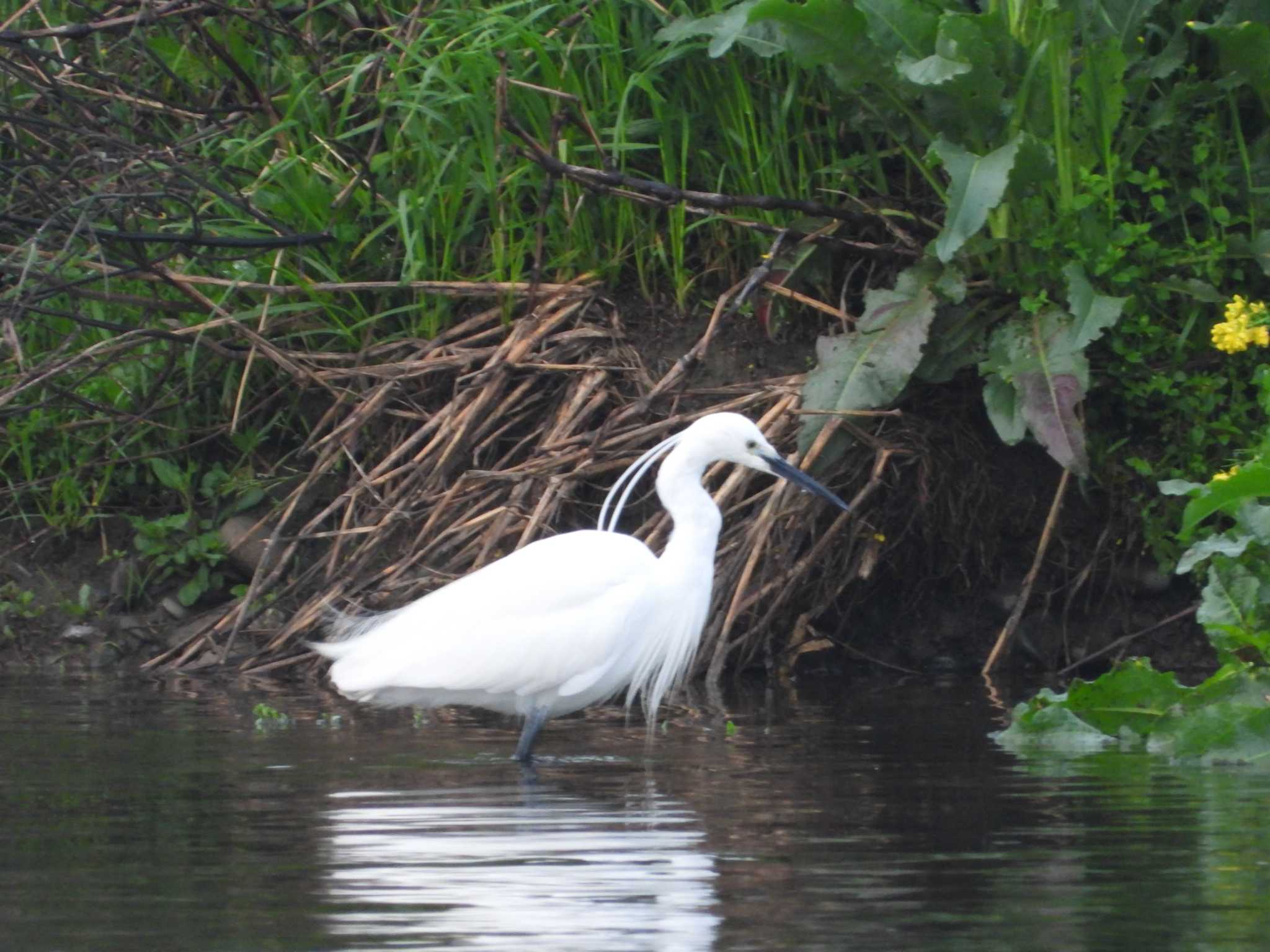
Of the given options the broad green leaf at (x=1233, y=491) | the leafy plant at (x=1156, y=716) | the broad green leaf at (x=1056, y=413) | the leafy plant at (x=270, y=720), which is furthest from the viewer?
the broad green leaf at (x=1056, y=413)

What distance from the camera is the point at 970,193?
609 cm

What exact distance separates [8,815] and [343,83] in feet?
14.5

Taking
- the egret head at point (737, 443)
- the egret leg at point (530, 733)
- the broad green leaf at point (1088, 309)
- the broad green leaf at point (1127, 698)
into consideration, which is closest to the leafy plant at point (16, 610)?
the egret leg at point (530, 733)

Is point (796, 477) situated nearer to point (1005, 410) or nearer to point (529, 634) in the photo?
point (1005, 410)

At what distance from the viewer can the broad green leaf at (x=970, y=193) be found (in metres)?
6.07

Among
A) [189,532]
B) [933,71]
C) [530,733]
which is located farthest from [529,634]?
[189,532]

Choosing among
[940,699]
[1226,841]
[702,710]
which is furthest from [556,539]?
[1226,841]

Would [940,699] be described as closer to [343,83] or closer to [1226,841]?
[1226,841]

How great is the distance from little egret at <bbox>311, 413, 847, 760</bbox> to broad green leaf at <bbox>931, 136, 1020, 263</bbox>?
0.93 metres

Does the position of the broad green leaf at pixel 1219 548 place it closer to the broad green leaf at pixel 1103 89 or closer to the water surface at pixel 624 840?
the water surface at pixel 624 840

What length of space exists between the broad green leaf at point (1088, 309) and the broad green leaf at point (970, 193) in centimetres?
41

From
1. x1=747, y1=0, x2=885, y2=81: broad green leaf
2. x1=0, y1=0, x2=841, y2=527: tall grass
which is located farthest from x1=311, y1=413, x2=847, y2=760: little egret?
x1=0, y1=0, x2=841, y2=527: tall grass

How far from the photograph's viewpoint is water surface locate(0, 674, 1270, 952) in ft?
9.36

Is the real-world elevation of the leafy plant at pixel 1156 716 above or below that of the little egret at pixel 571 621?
below
